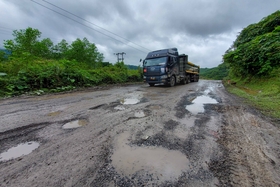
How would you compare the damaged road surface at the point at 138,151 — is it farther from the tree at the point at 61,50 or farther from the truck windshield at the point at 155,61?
the tree at the point at 61,50

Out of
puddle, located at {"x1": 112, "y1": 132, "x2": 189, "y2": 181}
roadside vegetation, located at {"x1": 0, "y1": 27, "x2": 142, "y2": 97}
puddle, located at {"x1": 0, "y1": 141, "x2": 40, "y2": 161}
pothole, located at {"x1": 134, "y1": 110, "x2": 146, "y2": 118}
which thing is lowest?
puddle, located at {"x1": 112, "y1": 132, "x2": 189, "y2": 181}

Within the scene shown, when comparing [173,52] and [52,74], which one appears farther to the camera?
[173,52]

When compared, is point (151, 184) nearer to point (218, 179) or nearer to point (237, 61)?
point (218, 179)

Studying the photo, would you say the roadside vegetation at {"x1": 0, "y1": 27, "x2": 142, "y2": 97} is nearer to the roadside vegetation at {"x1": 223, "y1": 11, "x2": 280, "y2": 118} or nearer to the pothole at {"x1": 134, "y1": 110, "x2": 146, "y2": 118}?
the pothole at {"x1": 134, "y1": 110, "x2": 146, "y2": 118}

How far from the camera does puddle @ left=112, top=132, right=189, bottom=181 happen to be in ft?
4.85

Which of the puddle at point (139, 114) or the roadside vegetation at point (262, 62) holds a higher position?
the roadside vegetation at point (262, 62)

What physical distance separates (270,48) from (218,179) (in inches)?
412

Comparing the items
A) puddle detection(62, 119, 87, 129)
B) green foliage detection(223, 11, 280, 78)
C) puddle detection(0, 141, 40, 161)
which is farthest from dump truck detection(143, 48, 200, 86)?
puddle detection(0, 141, 40, 161)

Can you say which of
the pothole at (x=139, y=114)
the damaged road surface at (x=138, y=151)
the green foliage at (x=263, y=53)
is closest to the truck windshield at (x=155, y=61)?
the green foliage at (x=263, y=53)

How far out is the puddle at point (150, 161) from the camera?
4.85 ft

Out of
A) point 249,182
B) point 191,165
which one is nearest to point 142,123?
point 191,165

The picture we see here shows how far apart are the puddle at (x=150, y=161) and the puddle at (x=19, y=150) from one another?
1.33m

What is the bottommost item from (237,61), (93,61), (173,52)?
(237,61)

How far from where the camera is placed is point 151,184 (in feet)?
4.26
